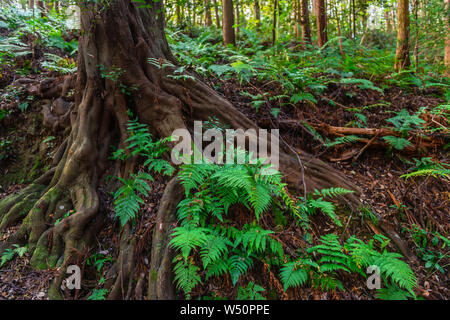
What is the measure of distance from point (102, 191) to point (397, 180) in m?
4.74

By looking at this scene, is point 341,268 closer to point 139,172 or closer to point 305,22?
point 139,172

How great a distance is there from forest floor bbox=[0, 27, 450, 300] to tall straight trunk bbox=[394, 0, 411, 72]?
1.33 m

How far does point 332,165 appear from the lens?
4.45 metres

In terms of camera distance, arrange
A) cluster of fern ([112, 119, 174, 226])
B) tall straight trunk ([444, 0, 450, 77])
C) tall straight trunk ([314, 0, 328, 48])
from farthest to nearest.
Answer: tall straight trunk ([314, 0, 328, 48]) → tall straight trunk ([444, 0, 450, 77]) → cluster of fern ([112, 119, 174, 226])

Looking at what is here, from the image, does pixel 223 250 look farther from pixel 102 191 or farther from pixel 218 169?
pixel 102 191

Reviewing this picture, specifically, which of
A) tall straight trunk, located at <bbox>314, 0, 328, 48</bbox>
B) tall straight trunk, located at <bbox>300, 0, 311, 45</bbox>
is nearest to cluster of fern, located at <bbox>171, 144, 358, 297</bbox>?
tall straight trunk, located at <bbox>314, 0, 328, 48</bbox>

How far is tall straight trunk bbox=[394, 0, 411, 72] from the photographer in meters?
6.88

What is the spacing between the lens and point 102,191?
12.3ft

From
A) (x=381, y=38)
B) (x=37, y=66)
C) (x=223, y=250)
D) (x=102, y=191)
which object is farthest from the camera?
(x=381, y=38)

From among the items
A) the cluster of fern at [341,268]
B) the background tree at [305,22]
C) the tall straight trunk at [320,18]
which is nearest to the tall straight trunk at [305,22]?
the background tree at [305,22]

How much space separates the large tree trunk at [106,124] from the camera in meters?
3.27

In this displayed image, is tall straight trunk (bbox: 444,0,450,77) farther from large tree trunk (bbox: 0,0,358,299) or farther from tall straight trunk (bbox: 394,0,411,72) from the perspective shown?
large tree trunk (bbox: 0,0,358,299)

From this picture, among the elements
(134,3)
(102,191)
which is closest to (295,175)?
(102,191)

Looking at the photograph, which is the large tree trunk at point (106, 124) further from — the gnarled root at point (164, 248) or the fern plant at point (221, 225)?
the fern plant at point (221, 225)
